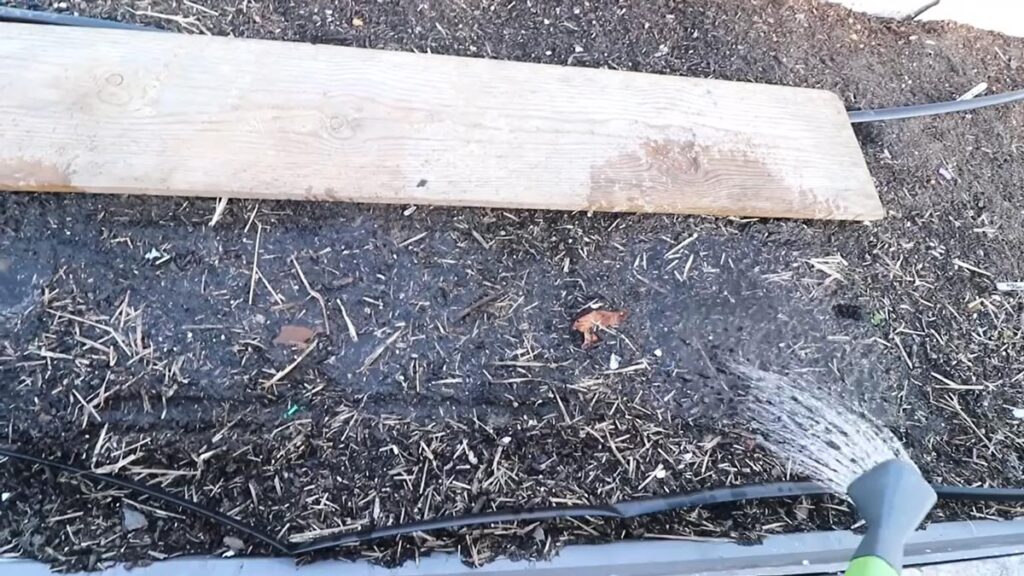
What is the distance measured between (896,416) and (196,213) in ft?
6.42

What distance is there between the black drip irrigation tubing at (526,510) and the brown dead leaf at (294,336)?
42 cm

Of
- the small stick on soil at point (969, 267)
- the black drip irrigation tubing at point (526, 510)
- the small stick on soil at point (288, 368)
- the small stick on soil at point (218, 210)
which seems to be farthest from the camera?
the small stick on soil at point (969, 267)

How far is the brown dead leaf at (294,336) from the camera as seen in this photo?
71.0 inches

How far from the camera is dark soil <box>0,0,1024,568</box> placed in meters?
1.66

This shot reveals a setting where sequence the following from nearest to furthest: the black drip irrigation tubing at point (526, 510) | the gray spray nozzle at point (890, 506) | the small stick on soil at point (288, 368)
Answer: the gray spray nozzle at point (890, 506)
the black drip irrigation tubing at point (526, 510)
the small stick on soil at point (288, 368)

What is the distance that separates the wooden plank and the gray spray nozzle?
0.90 m

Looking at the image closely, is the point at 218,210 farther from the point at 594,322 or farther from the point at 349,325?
the point at 594,322

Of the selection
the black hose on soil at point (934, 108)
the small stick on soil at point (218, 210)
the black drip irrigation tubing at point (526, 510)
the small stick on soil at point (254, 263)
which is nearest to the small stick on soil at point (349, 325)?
the small stick on soil at point (254, 263)

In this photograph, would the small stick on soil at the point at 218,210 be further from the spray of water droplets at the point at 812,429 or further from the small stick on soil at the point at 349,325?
the spray of water droplets at the point at 812,429

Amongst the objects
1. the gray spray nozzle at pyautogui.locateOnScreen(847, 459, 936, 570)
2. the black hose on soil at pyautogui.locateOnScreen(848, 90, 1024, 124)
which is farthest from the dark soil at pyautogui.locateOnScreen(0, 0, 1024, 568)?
the gray spray nozzle at pyautogui.locateOnScreen(847, 459, 936, 570)

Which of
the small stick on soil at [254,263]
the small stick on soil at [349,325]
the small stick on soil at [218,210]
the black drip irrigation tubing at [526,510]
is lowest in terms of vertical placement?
the black drip irrigation tubing at [526,510]

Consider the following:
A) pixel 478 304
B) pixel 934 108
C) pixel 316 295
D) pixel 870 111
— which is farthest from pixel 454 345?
pixel 934 108

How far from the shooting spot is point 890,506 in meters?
1.34

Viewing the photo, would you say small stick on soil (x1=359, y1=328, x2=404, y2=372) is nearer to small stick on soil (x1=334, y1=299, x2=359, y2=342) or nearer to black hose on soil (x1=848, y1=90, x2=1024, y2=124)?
small stick on soil (x1=334, y1=299, x2=359, y2=342)
